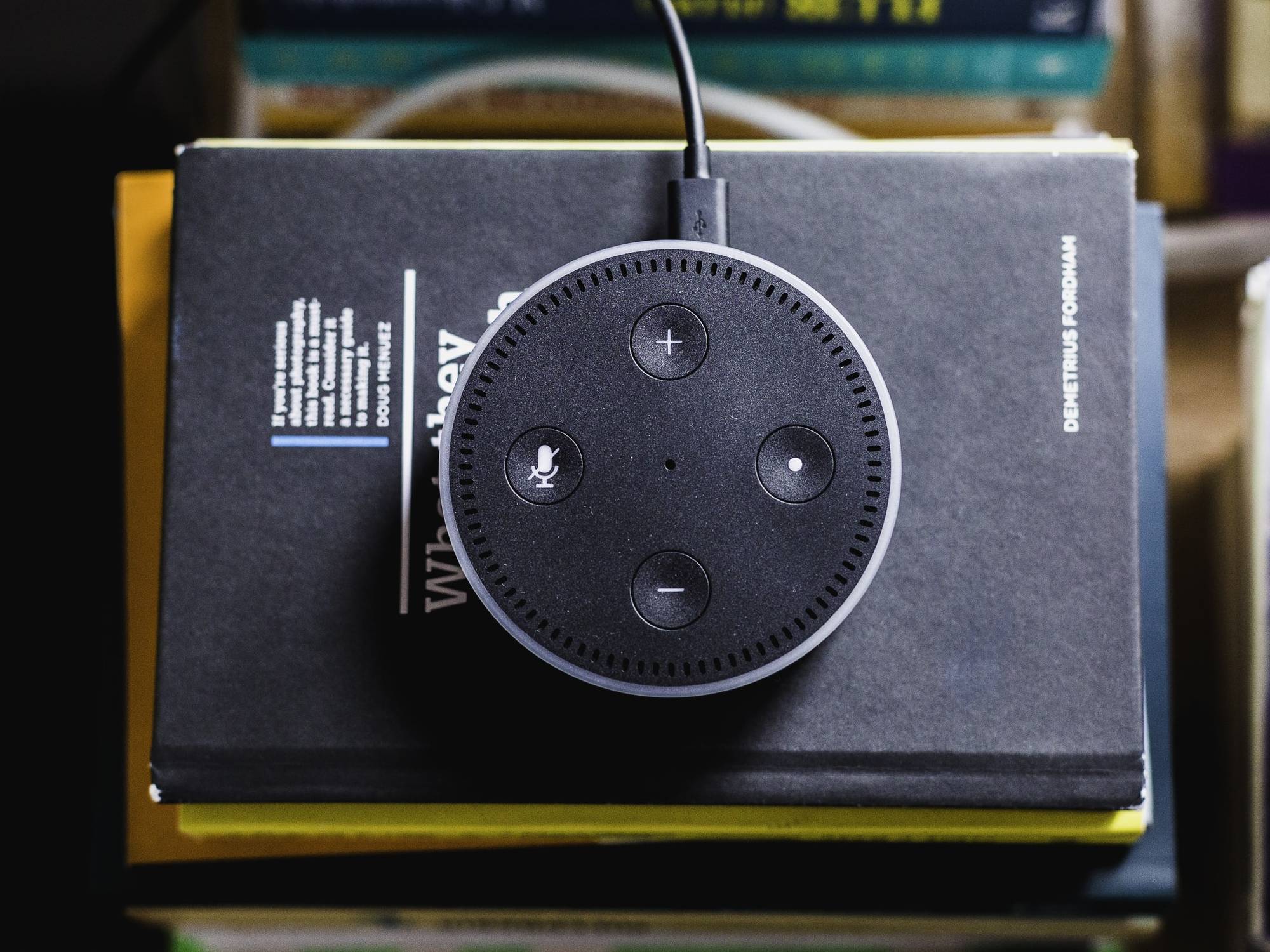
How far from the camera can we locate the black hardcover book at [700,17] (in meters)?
0.61

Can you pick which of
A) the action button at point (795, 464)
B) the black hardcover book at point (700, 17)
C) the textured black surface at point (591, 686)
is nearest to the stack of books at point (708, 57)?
the black hardcover book at point (700, 17)

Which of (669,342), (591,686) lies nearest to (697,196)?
(669,342)

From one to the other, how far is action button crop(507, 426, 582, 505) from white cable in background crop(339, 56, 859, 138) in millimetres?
273

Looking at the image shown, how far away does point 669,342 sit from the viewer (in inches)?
16.3

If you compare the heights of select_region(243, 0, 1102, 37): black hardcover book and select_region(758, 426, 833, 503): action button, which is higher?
select_region(243, 0, 1102, 37): black hardcover book

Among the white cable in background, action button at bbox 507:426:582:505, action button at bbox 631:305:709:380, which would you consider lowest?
action button at bbox 507:426:582:505

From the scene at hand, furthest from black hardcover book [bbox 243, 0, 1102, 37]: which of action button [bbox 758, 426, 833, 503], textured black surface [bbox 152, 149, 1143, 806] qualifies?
action button [bbox 758, 426, 833, 503]

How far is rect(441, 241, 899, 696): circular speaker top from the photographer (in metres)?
0.41

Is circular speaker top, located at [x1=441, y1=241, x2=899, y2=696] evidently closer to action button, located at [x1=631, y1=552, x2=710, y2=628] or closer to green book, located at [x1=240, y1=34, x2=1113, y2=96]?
action button, located at [x1=631, y1=552, x2=710, y2=628]

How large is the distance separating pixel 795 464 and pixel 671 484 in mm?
42

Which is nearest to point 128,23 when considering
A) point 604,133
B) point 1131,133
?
point 604,133

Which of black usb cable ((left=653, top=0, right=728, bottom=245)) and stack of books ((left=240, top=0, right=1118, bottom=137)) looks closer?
black usb cable ((left=653, top=0, right=728, bottom=245))

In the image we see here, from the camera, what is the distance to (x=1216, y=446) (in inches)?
27.6

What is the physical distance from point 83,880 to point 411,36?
462mm
